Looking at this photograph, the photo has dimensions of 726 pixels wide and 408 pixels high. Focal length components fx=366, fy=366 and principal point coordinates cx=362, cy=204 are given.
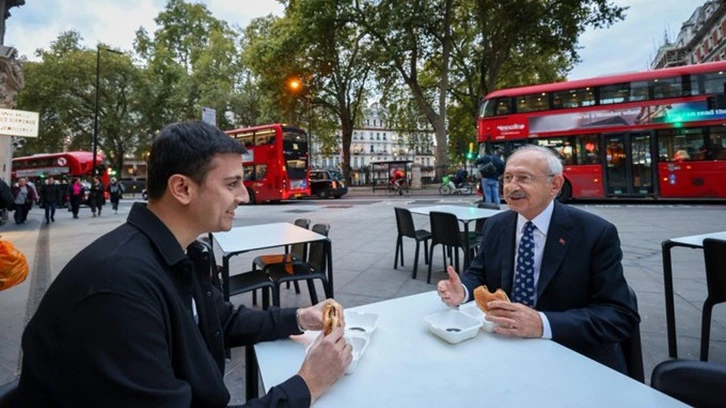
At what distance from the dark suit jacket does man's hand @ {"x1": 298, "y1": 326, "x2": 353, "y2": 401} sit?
89cm

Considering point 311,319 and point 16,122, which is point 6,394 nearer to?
point 311,319

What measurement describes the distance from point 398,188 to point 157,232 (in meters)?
21.5

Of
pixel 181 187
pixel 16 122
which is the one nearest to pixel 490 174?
pixel 181 187

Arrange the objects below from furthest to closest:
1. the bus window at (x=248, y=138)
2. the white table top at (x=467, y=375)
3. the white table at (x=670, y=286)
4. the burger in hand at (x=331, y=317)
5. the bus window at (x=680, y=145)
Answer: the bus window at (x=248, y=138), the bus window at (x=680, y=145), the white table at (x=670, y=286), the burger in hand at (x=331, y=317), the white table top at (x=467, y=375)

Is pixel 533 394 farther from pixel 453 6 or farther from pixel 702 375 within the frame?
pixel 453 6

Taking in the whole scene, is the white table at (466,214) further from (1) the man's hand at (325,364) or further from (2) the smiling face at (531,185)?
(1) the man's hand at (325,364)

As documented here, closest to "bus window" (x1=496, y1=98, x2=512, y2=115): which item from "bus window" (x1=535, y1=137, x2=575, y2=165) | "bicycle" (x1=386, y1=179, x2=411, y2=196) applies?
"bus window" (x1=535, y1=137, x2=575, y2=165)

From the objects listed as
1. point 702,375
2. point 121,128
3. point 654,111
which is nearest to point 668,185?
point 654,111

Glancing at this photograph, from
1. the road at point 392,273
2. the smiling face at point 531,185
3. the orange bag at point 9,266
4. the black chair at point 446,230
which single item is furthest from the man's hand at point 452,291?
the orange bag at point 9,266

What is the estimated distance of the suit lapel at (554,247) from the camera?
181 cm

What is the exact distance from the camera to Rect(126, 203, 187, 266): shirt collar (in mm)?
1039

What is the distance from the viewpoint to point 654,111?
11.9 m

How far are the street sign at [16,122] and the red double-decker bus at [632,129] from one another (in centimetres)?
1584

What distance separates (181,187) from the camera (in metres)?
1.14
